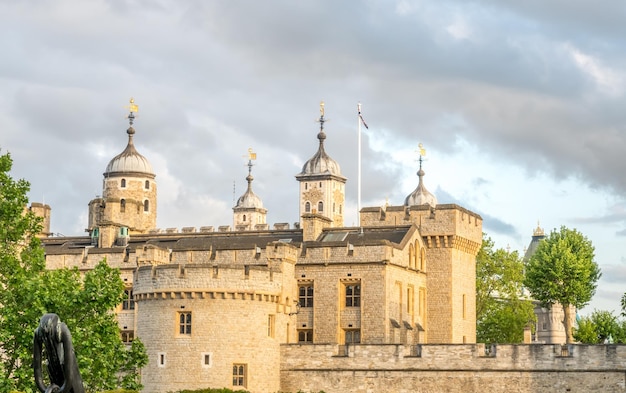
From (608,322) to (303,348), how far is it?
34.3 m

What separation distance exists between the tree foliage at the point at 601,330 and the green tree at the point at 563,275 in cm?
631

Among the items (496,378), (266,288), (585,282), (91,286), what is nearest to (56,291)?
(91,286)

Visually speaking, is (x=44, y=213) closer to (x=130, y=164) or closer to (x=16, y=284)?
(x=130, y=164)

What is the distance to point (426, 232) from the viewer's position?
79125 mm

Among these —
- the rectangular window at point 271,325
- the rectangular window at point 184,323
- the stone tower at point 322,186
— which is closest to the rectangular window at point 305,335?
the rectangular window at point 271,325

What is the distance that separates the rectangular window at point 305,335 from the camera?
245ft

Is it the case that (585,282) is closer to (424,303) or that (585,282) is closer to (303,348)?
(424,303)

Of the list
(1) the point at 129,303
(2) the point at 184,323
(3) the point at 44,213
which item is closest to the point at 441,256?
(1) the point at 129,303

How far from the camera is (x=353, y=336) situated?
73.9 m

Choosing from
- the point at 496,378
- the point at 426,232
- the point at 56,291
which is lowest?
the point at 496,378

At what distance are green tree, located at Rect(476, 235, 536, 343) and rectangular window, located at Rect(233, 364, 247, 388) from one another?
34652mm

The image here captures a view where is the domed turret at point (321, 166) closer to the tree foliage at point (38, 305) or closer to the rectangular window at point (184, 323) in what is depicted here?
the rectangular window at point (184, 323)

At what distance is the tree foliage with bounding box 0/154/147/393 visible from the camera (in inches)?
2009

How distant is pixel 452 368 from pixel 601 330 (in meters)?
31.0
